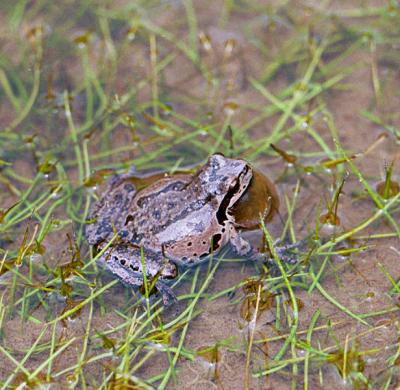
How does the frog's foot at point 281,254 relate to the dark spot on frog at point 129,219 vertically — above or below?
below

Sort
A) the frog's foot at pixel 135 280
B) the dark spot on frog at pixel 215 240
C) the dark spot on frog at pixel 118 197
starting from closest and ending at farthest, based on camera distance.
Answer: the frog's foot at pixel 135 280, the dark spot on frog at pixel 215 240, the dark spot on frog at pixel 118 197

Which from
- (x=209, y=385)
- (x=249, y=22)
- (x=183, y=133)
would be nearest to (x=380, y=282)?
(x=209, y=385)

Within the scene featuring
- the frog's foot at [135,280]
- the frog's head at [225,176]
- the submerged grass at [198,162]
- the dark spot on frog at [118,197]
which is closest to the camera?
the submerged grass at [198,162]

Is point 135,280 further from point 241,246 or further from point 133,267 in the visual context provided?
point 241,246

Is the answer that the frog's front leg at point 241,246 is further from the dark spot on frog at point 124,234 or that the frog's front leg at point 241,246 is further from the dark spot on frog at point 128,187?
the dark spot on frog at point 128,187

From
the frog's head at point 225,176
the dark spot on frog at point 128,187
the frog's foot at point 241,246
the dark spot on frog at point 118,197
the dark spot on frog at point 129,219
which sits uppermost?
the frog's head at point 225,176

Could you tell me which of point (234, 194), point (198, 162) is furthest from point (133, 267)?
point (198, 162)

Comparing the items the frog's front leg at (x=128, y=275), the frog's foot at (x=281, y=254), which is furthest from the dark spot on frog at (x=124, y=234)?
the frog's foot at (x=281, y=254)

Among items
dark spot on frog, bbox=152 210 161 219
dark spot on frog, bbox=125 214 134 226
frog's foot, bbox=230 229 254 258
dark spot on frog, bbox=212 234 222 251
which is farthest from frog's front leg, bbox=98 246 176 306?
frog's foot, bbox=230 229 254 258
